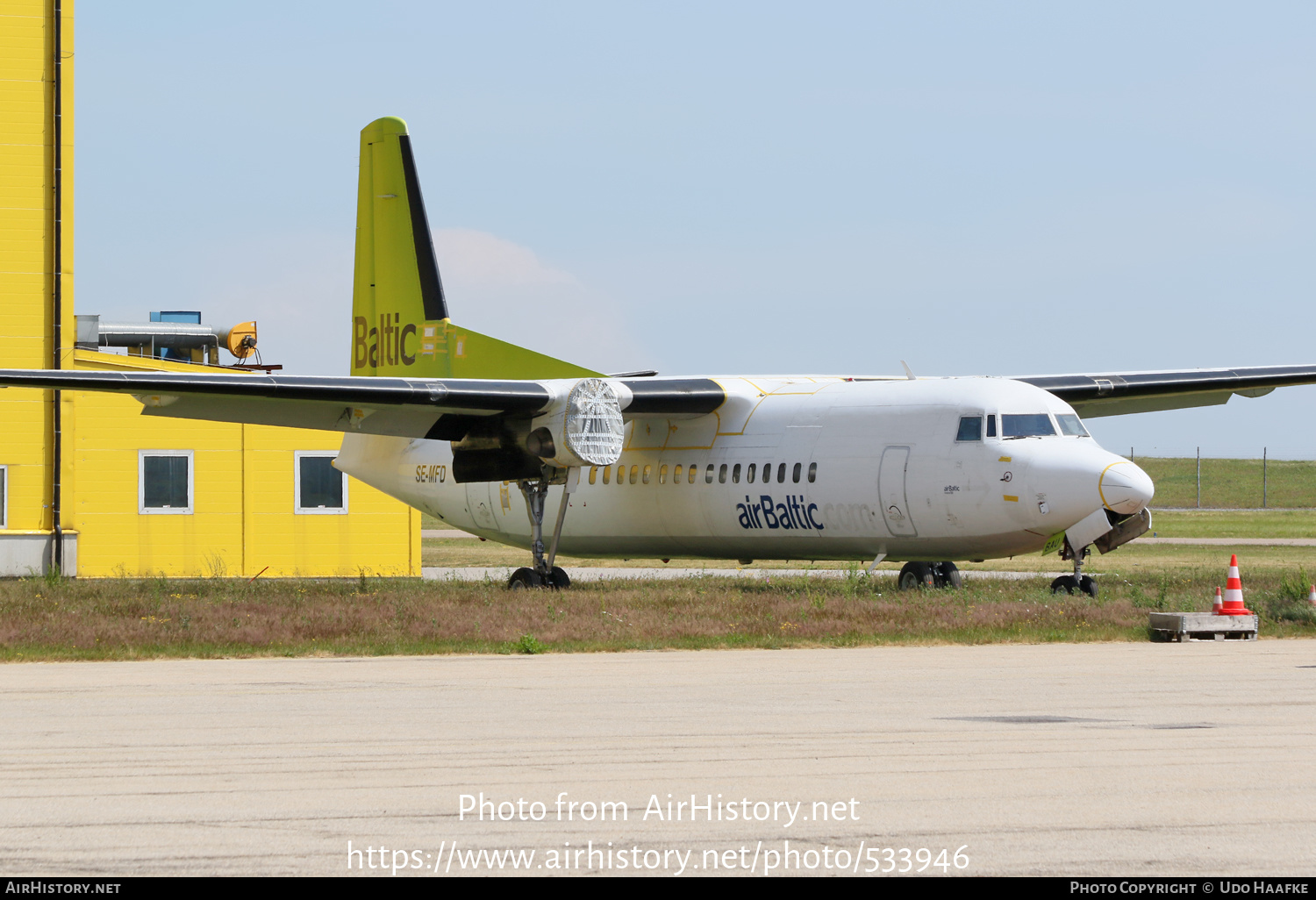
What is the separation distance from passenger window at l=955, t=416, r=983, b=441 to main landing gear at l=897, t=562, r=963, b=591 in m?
3.08

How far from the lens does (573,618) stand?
717 inches

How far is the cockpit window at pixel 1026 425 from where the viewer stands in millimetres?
20297

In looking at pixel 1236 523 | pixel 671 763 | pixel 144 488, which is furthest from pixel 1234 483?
pixel 671 763

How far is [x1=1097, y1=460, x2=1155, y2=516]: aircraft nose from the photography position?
1912cm

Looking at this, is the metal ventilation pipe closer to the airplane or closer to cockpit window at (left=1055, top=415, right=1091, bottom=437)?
the airplane

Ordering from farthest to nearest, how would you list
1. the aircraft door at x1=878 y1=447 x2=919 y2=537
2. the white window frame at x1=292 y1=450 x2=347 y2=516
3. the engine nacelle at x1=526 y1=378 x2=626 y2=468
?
the white window frame at x1=292 y1=450 x2=347 y2=516, the engine nacelle at x1=526 y1=378 x2=626 y2=468, the aircraft door at x1=878 y1=447 x2=919 y2=537

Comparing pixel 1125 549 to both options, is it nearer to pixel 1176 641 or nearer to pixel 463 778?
pixel 1176 641

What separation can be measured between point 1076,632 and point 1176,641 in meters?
1.06

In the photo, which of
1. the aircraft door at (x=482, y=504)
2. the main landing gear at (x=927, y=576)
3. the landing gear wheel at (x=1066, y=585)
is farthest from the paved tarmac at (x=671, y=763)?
the aircraft door at (x=482, y=504)

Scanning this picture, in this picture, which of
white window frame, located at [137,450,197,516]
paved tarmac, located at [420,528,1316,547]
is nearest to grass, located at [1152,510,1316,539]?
paved tarmac, located at [420,528,1316,547]

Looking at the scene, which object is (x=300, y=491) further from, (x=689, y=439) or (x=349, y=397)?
(x=349, y=397)

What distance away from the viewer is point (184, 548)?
31.0m

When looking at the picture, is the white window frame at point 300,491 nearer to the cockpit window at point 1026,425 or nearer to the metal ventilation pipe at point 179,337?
the metal ventilation pipe at point 179,337
